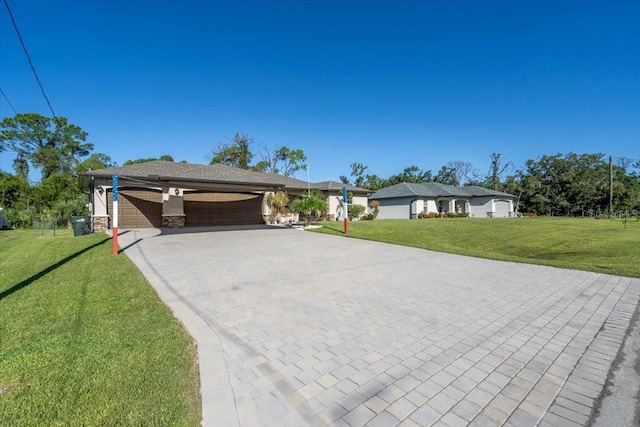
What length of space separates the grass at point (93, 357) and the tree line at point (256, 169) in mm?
22608

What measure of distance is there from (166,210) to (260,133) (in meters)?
23.5

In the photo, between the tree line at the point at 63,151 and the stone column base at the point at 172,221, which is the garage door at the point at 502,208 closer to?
the tree line at the point at 63,151

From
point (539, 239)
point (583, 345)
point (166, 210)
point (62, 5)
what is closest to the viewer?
point (583, 345)

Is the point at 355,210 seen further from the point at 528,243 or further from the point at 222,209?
the point at 528,243

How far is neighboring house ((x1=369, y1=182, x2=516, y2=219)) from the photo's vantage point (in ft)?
109

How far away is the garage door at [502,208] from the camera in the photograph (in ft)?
128

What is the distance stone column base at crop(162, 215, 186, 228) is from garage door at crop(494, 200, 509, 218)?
37.2 m

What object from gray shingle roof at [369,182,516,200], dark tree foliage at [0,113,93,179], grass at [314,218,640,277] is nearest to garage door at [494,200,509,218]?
gray shingle roof at [369,182,516,200]

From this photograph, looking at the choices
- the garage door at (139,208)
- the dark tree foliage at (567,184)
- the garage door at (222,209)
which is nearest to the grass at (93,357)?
the garage door at (139,208)

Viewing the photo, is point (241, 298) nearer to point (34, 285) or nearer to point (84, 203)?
point (34, 285)

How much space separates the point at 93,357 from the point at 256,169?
3887 centimetres

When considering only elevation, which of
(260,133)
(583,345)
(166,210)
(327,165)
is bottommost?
(583,345)

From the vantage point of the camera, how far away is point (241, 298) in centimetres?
546

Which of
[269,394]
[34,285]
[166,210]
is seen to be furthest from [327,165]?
[269,394]
